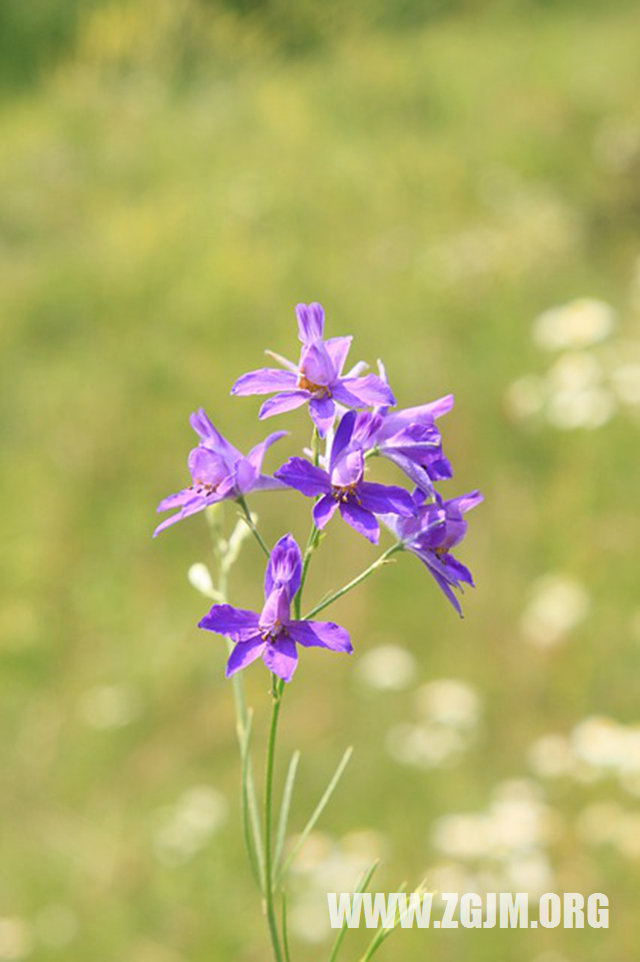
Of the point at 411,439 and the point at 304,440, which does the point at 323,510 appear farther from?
the point at 304,440

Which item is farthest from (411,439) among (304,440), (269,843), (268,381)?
(304,440)

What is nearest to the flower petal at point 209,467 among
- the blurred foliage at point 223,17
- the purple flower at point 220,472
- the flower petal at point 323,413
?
the purple flower at point 220,472

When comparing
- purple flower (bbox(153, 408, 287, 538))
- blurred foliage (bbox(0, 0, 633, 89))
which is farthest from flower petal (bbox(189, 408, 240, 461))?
blurred foliage (bbox(0, 0, 633, 89))

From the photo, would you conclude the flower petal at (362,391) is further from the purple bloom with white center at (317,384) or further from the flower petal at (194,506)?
the flower petal at (194,506)

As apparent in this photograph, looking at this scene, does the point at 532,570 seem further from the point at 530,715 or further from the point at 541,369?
the point at 541,369

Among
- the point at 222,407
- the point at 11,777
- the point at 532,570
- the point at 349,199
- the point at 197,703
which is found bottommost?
the point at 11,777

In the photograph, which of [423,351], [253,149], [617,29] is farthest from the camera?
[617,29]

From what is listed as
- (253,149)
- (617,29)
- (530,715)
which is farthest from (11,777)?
(617,29)
